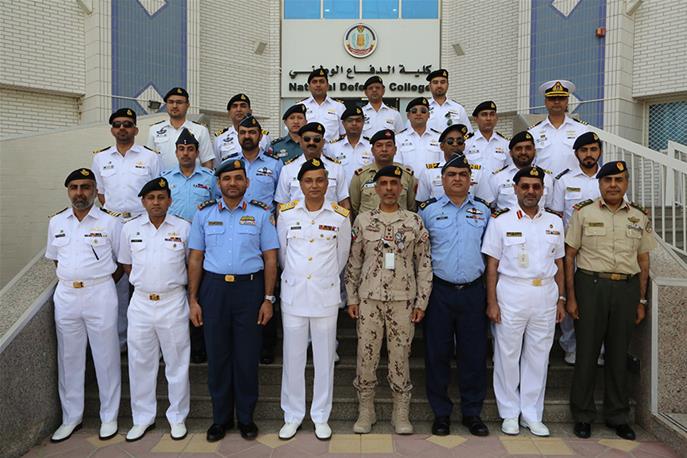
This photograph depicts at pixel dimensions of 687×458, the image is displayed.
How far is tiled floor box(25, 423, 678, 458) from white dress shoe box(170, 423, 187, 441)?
0.14 ft

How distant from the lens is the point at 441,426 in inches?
145

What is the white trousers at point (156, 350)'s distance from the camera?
361 centimetres

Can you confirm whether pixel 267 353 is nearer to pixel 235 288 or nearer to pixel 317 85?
pixel 235 288

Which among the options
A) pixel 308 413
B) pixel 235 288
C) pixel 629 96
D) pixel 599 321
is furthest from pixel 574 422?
pixel 629 96

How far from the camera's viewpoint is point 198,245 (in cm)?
364

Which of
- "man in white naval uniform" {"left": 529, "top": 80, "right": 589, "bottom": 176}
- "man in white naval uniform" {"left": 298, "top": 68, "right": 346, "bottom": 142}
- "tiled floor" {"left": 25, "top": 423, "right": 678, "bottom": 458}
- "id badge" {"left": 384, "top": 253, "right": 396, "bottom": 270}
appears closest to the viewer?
"tiled floor" {"left": 25, "top": 423, "right": 678, "bottom": 458}

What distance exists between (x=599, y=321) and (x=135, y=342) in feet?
10.9

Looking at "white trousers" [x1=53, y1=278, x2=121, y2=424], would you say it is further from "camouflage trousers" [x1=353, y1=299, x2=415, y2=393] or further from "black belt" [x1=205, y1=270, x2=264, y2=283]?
"camouflage trousers" [x1=353, y1=299, x2=415, y2=393]

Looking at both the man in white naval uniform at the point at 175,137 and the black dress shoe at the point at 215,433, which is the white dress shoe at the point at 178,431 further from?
the man in white naval uniform at the point at 175,137

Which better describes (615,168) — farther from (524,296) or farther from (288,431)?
(288,431)

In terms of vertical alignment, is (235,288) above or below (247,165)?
below

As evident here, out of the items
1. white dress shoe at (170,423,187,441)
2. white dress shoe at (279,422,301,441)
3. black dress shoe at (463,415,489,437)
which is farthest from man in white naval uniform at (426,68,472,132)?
white dress shoe at (170,423,187,441)

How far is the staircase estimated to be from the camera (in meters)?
3.92

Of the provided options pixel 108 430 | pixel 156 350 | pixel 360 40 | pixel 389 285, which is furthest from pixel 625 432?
pixel 360 40
